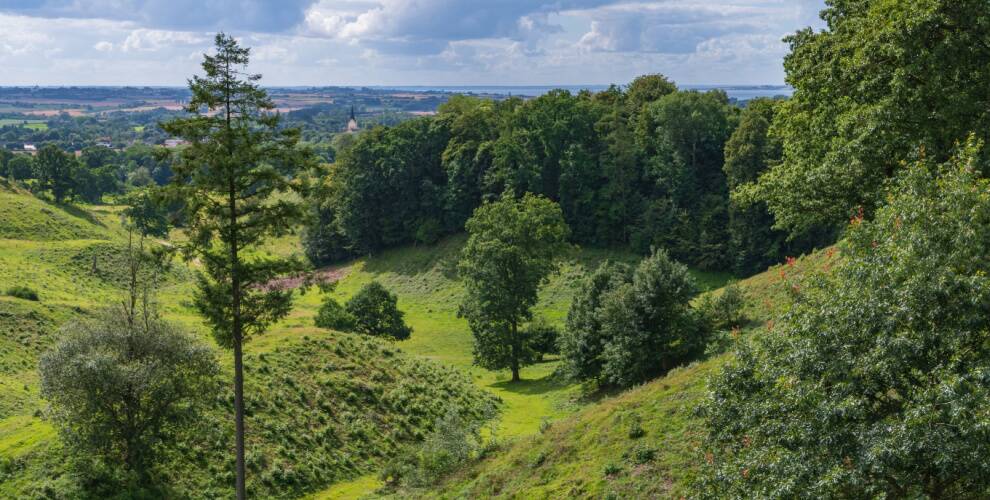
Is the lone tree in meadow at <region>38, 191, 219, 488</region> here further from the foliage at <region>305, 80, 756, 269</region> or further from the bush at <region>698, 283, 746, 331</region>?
the foliage at <region>305, 80, 756, 269</region>

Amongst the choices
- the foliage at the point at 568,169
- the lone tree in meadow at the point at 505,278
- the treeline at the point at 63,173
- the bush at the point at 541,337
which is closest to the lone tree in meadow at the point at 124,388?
the lone tree in meadow at the point at 505,278

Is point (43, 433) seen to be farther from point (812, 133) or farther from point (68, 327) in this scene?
point (812, 133)

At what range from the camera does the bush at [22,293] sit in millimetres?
52562

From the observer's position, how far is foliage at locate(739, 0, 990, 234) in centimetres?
2066

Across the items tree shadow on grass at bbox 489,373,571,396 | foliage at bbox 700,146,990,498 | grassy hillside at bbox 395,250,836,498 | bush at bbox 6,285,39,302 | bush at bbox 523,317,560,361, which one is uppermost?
foliage at bbox 700,146,990,498

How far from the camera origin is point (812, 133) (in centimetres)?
2658

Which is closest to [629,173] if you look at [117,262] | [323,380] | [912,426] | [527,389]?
[527,389]

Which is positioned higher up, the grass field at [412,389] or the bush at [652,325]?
the bush at [652,325]

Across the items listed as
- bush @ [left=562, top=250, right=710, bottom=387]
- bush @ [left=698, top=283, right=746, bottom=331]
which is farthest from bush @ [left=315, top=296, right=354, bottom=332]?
bush @ [left=698, top=283, right=746, bottom=331]

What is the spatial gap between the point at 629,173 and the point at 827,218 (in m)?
50.3

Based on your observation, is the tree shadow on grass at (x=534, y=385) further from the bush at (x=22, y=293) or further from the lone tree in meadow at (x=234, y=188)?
the bush at (x=22, y=293)

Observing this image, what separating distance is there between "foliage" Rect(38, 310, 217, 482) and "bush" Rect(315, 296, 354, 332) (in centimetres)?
2826

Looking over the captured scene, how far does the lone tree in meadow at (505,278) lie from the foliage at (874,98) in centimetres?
2425

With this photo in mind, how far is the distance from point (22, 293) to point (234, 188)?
3977 cm
